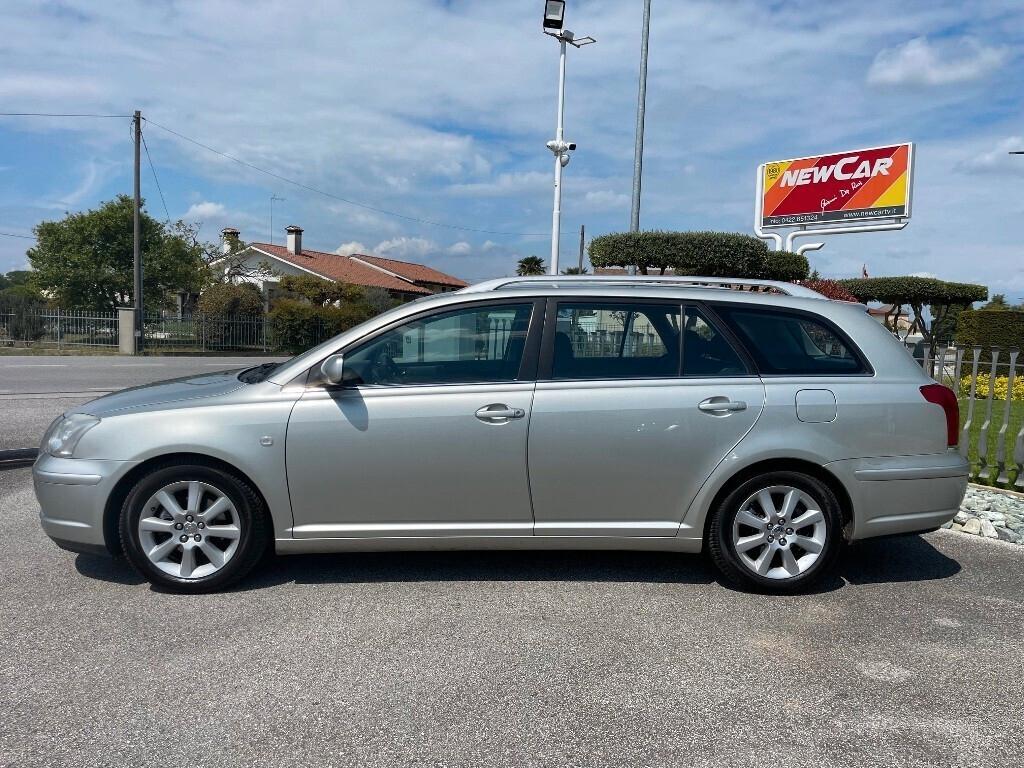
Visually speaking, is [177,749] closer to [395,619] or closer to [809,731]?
[395,619]

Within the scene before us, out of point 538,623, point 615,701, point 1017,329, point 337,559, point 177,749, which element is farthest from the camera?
point 1017,329

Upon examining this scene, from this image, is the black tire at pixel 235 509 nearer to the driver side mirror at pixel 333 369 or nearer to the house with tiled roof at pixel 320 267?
the driver side mirror at pixel 333 369

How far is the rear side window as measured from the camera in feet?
14.6

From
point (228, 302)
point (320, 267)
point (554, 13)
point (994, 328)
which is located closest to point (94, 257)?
point (228, 302)

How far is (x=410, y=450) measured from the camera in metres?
4.20

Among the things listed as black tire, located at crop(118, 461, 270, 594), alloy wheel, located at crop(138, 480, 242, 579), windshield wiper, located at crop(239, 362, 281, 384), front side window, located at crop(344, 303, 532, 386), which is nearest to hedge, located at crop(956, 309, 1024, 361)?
front side window, located at crop(344, 303, 532, 386)

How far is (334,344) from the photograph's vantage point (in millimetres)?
4375

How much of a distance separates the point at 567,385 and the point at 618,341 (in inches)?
16.2

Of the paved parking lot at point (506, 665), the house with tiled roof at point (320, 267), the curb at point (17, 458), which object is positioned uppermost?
the house with tiled roof at point (320, 267)

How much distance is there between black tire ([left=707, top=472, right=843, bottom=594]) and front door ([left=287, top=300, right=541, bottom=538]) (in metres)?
1.04

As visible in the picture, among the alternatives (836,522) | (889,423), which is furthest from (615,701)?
(889,423)

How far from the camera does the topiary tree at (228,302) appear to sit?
33.7 metres

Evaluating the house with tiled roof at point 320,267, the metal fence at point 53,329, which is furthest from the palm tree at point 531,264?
the metal fence at point 53,329

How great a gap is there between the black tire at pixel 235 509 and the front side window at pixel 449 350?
0.80 m
